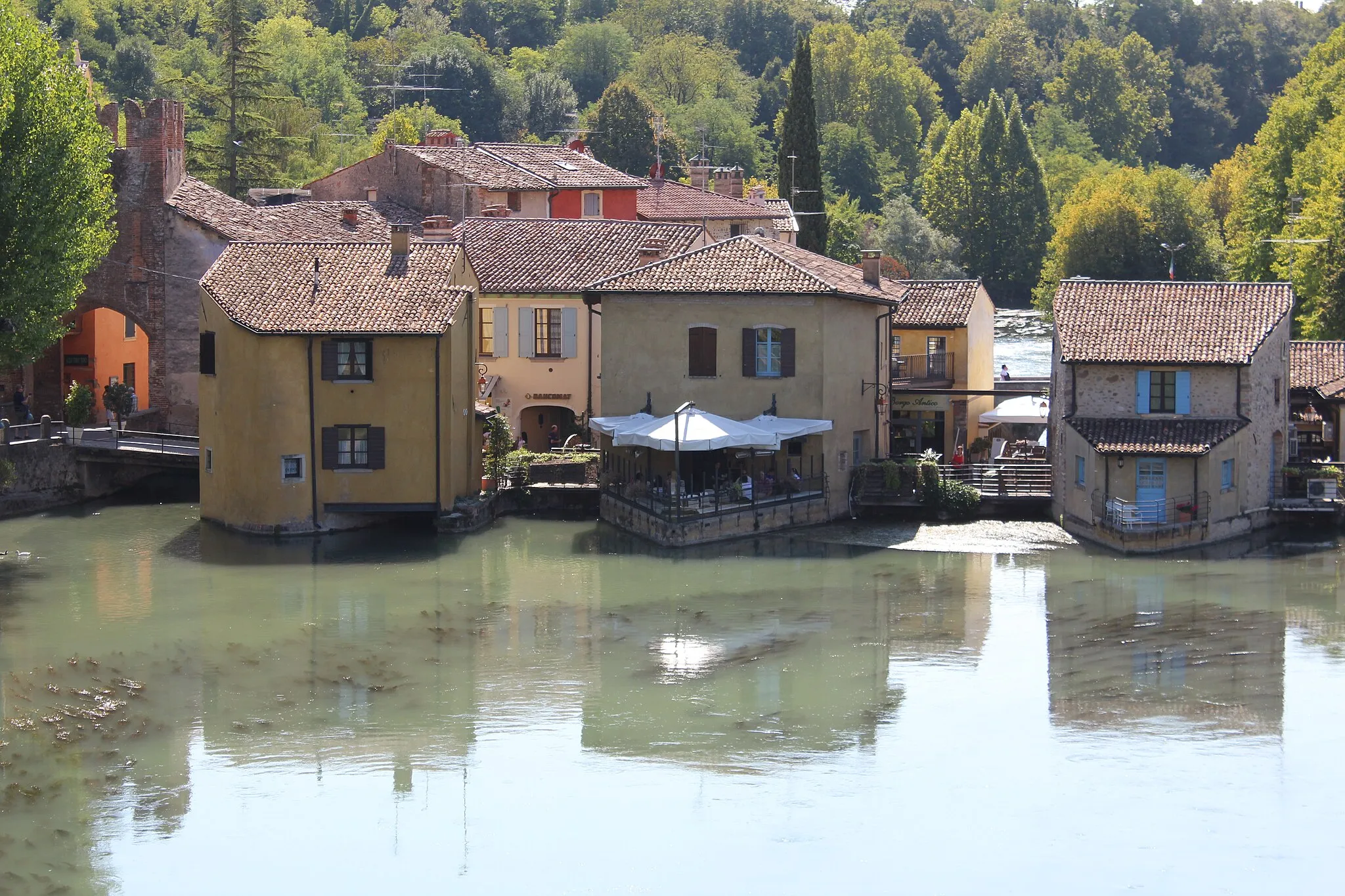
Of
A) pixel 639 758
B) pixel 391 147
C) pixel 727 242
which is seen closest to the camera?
pixel 639 758

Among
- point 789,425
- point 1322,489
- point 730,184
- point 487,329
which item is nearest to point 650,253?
point 487,329

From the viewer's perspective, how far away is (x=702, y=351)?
4544 centimetres

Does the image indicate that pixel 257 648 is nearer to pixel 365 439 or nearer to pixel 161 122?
pixel 365 439

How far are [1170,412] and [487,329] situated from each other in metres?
16.8

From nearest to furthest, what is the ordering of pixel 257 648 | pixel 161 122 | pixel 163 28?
pixel 257 648, pixel 161 122, pixel 163 28

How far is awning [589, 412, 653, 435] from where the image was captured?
44562mm

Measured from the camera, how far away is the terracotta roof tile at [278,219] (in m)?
51.4

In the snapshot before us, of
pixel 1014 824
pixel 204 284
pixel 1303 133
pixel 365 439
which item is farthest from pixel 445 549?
pixel 1303 133

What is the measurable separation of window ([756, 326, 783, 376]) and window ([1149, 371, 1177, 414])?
787 centimetres

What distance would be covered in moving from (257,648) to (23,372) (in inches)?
899

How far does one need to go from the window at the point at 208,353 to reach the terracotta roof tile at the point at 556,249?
287 inches

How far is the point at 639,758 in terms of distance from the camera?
2773 centimetres

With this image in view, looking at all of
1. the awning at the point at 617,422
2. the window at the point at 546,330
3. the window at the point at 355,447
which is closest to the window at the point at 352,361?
the window at the point at 355,447

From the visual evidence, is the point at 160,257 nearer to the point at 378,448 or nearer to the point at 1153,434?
the point at 378,448
